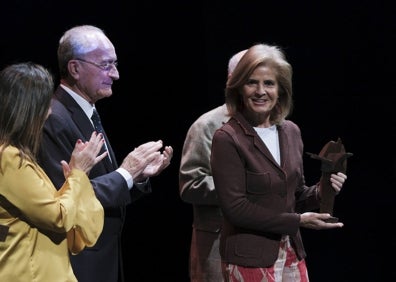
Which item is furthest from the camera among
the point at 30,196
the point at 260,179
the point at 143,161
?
the point at 143,161

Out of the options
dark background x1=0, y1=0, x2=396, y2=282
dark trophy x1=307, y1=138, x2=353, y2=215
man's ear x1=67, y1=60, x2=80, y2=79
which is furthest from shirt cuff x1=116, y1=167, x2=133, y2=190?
dark background x1=0, y1=0, x2=396, y2=282

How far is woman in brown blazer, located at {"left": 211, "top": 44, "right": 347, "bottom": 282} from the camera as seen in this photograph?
2766mm

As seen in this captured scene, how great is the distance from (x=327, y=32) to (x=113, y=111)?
4.32 feet

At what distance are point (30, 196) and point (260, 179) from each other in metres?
0.79

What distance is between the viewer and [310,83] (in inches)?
195

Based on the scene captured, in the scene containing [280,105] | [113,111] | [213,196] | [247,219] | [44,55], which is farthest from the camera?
[113,111]

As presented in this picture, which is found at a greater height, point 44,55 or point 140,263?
point 44,55

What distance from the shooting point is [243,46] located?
5008 mm

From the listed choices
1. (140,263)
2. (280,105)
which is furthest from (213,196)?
(140,263)

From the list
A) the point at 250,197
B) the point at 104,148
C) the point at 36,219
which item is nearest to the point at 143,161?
the point at 104,148

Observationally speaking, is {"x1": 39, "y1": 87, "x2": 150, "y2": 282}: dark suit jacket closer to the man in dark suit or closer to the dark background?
the man in dark suit

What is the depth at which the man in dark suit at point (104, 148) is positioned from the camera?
2812mm

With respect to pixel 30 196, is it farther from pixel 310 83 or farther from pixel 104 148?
pixel 310 83

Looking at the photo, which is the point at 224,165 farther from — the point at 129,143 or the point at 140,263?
the point at 140,263
